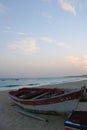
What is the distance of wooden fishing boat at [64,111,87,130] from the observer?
6.71 metres

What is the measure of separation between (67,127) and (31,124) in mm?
3943

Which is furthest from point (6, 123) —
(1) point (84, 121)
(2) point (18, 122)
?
(1) point (84, 121)

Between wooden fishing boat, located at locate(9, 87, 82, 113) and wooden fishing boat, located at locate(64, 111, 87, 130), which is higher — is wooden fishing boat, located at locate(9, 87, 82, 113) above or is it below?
above

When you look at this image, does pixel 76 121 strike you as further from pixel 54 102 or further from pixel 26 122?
pixel 26 122

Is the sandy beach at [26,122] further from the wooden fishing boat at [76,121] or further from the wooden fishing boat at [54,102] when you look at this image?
the wooden fishing boat at [76,121]

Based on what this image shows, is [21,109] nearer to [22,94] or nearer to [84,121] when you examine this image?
[22,94]

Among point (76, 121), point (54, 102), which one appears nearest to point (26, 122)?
point (54, 102)

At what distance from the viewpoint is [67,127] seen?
6.96 metres

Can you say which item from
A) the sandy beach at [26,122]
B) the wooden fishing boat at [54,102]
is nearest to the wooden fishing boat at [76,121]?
the wooden fishing boat at [54,102]

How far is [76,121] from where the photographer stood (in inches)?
297

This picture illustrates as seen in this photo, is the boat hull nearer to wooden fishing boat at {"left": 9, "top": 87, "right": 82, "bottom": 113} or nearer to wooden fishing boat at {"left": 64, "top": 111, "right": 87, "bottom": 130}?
wooden fishing boat at {"left": 9, "top": 87, "right": 82, "bottom": 113}

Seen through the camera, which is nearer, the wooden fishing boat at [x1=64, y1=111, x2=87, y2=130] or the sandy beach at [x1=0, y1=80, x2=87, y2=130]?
the wooden fishing boat at [x1=64, y1=111, x2=87, y2=130]

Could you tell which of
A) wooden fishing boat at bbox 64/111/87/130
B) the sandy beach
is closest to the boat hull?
the sandy beach

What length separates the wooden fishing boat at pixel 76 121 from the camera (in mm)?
6707
